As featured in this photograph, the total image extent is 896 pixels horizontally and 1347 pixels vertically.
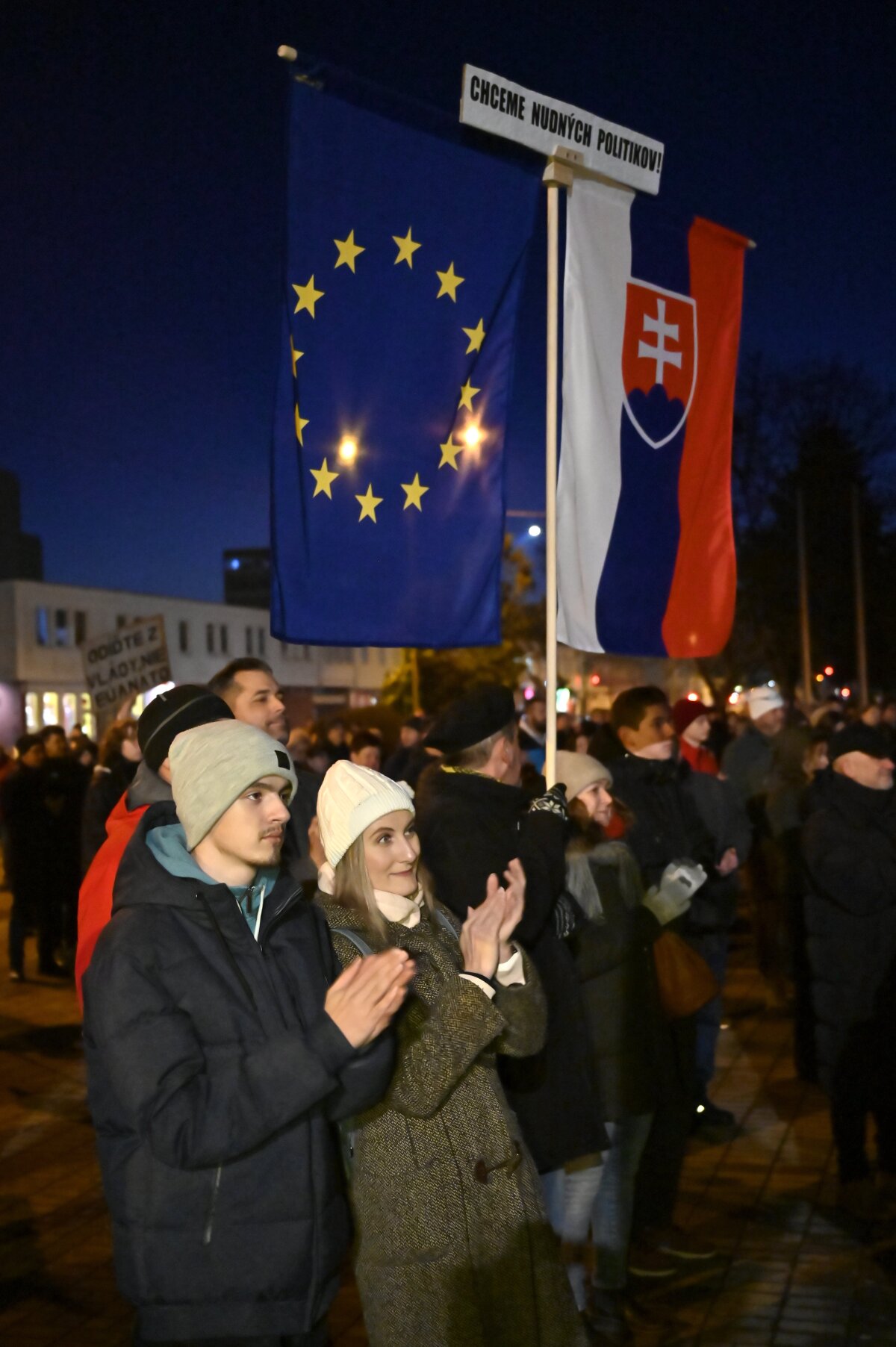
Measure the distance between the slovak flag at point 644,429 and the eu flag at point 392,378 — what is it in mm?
406

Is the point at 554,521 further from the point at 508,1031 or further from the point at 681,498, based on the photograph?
the point at 508,1031

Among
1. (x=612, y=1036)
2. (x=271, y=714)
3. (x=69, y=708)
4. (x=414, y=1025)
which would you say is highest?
(x=271, y=714)

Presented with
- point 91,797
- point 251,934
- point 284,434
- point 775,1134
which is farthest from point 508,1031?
point 91,797

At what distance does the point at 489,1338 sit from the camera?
3129 millimetres

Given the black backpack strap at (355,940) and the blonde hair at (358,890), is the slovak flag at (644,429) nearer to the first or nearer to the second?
the blonde hair at (358,890)

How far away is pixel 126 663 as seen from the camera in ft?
43.5

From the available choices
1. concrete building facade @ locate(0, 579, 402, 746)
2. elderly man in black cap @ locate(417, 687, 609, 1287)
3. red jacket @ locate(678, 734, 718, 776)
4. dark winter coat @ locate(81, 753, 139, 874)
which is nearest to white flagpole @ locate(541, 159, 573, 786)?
elderly man in black cap @ locate(417, 687, 609, 1287)

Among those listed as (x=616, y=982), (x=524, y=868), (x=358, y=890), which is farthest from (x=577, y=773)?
(x=358, y=890)

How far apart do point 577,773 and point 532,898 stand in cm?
110

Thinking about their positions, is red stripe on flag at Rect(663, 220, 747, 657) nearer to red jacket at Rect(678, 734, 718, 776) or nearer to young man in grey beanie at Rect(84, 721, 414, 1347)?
red jacket at Rect(678, 734, 718, 776)

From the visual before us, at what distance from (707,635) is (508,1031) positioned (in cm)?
317

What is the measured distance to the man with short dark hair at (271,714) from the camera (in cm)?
501

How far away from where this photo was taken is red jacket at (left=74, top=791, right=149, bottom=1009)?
347 cm

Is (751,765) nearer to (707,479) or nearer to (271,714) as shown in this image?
(707,479)
